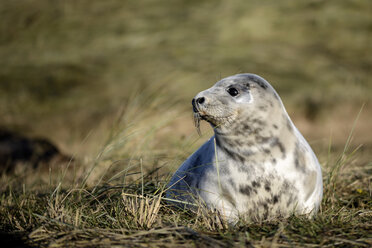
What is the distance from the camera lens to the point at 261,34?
52.8 feet

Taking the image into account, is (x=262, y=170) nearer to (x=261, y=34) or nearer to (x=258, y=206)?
(x=258, y=206)

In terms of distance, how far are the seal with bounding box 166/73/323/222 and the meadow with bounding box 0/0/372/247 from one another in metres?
0.13

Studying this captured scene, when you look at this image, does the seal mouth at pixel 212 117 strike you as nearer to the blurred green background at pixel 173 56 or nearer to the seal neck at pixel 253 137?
the seal neck at pixel 253 137

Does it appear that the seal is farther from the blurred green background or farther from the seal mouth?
the blurred green background

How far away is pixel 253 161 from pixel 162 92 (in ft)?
8.70

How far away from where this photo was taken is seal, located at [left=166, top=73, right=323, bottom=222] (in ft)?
9.27

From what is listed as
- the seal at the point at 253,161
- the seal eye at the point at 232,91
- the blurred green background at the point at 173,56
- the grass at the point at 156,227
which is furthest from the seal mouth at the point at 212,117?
the blurred green background at the point at 173,56

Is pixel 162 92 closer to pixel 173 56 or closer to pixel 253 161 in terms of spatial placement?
pixel 253 161

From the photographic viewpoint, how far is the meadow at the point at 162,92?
2.68m

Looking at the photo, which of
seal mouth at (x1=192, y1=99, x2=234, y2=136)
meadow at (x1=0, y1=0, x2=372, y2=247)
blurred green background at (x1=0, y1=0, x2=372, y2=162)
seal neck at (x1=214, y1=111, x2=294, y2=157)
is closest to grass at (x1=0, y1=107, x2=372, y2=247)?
meadow at (x1=0, y1=0, x2=372, y2=247)

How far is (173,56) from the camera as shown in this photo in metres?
14.5

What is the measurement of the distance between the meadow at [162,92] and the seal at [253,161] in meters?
0.13

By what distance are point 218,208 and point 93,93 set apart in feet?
34.6

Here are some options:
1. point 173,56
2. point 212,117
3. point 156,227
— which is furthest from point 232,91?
point 173,56
